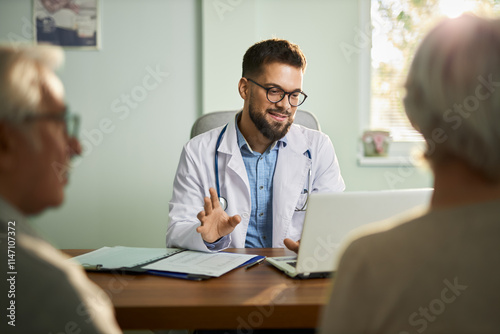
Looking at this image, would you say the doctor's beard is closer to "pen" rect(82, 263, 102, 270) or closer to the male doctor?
the male doctor

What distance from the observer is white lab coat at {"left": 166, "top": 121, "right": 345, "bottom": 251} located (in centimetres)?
181

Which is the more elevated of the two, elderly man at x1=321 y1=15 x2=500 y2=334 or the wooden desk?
elderly man at x1=321 y1=15 x2=500 y2=334

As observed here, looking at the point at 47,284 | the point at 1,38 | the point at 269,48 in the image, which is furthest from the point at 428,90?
the point at 1,38

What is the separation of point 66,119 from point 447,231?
0.51 meters

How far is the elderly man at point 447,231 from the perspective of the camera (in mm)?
524

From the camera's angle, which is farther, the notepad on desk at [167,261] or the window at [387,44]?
the window at [387,44]

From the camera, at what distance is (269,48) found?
2.01 metres

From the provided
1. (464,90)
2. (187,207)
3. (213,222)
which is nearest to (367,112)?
(187,207)

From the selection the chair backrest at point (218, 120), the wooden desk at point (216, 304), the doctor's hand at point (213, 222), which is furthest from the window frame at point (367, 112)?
the wooden desk at point (216, 304)

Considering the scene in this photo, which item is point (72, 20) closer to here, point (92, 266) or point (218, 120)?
point (218, 120)

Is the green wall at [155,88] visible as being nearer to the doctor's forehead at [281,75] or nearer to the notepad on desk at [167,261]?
the doctor's forehead at [281,75]

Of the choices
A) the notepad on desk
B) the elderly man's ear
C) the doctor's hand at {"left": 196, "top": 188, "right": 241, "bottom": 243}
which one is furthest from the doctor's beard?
the elderly man's ear

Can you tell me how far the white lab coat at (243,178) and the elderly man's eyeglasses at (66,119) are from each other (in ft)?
3.42

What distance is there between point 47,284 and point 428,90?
505 mm
